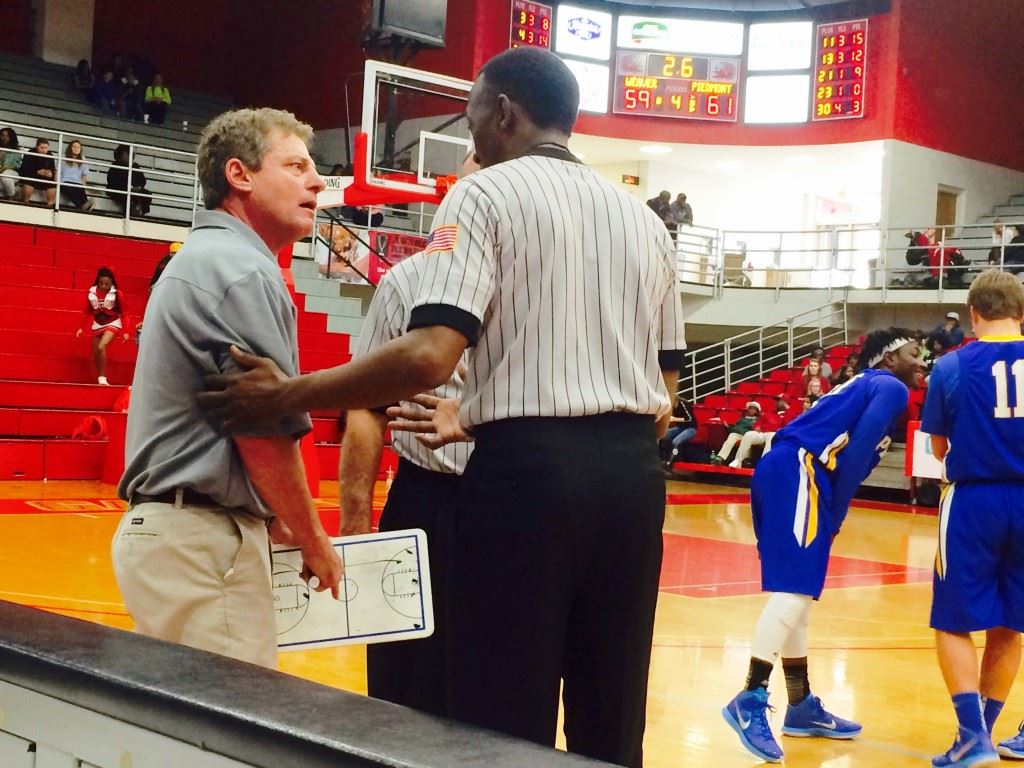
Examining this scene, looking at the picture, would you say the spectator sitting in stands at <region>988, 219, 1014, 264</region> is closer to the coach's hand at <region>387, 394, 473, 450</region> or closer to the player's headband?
the player's headband

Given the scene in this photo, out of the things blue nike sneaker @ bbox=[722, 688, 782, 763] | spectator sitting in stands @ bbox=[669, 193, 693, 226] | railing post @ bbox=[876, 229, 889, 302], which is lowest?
blue nike sneaker @ bbox=[722, 688, 782, 763]

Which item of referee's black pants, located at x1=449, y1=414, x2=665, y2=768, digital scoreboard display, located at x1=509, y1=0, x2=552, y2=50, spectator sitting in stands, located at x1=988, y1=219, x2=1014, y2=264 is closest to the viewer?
referee's black pants, located at x1=449, y1=414, x2=665, y2=768

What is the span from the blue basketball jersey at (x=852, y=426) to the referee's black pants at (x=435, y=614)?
2150 millimetres

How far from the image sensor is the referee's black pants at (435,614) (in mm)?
3121

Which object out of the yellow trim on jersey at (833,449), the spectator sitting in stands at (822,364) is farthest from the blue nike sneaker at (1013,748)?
the spectator sitting in stands at (822,364)

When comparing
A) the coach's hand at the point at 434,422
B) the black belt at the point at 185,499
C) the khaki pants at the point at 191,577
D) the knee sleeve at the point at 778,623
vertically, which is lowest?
the knee sleeve at the point at 778,623

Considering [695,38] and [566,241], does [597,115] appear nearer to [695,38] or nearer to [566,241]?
[695,38]

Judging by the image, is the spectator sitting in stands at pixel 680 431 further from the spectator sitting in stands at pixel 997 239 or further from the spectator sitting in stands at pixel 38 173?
the spectator sitting in stands at pixel 38 173

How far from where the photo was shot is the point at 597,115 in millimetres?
23781

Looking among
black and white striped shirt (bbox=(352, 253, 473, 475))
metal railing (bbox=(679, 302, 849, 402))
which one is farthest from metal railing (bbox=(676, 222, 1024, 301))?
black and white striped shirt (bbox=(352, 253, 473, 475))

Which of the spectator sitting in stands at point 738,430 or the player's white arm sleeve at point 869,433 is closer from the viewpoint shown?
the player's white arm sleeve at point 869,433

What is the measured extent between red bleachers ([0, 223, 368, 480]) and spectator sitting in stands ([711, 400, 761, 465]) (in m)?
5.48

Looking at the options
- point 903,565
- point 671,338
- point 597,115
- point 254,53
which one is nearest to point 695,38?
point 597,115

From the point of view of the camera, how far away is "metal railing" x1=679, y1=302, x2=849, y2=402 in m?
20.4
